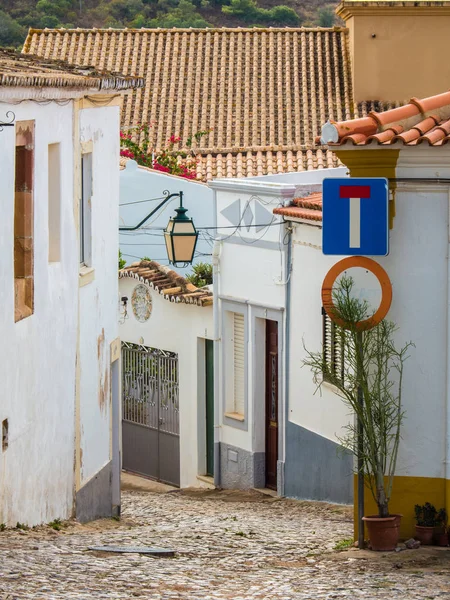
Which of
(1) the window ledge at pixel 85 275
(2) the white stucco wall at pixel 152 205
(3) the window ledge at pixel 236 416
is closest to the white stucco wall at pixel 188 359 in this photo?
(3) the window ledge at pixel 236 416

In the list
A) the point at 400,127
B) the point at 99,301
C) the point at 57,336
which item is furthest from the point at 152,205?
the point at 400,127

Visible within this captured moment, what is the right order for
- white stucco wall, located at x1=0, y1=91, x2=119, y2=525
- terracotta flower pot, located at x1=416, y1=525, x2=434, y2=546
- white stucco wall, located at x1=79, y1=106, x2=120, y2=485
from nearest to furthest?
terracotta flower pot, located at x1=416, y1=525, x2=434, y2=546
white stucco wall, located at x1=0, y1=91, x2=119, y2=525
white stucco wall, located at x1=79, y1=106, x2=120, y2=485

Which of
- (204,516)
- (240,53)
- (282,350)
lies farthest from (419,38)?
(204,516)

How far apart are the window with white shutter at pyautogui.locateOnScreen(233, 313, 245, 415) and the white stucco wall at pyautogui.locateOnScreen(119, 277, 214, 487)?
1.99 feet

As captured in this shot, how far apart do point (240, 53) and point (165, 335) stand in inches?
748

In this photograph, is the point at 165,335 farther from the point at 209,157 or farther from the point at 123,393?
the point at 209,157

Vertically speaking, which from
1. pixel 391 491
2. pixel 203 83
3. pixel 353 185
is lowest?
pixel 391 491

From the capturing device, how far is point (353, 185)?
9672mm

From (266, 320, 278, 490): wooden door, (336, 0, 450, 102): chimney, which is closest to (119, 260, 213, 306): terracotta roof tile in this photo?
(266, 320, 278, 490): wooden door

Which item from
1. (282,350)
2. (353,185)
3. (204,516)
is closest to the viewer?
(353,185)

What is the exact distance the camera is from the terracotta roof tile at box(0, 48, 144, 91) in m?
10.4

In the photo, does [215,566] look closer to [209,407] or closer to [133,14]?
[209,407]

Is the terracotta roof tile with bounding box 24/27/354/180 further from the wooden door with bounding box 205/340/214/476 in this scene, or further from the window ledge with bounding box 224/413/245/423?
the window ledge with bounding box 224/413/245/423

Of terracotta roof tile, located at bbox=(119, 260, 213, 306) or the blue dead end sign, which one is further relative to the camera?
terracotta roof tile, located at bbox=(119, 260, 213, 306)
